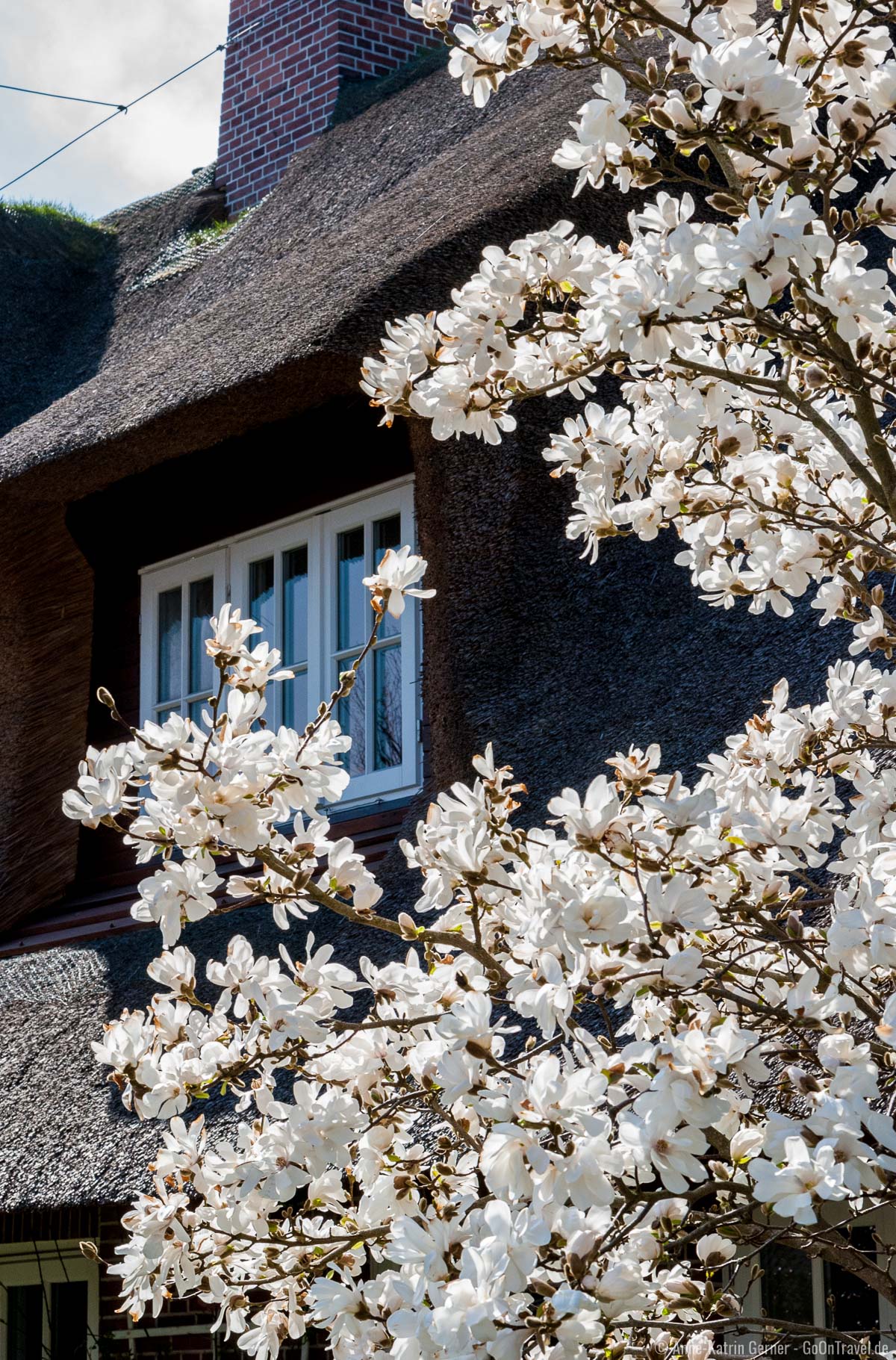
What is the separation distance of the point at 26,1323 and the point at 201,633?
2.46m

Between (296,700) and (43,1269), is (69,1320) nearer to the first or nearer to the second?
(43,1269)

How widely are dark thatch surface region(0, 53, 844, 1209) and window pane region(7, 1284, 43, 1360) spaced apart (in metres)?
1.35

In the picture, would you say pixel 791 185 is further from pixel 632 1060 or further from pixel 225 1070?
pixel 225 1070

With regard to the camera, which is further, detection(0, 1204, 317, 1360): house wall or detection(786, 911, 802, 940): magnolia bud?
detection(0, 1204, 317, 1360): house wall

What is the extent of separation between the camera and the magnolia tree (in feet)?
5.58

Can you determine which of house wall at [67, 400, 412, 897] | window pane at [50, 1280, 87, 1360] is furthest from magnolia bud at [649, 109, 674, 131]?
window pane at [50, 1280, 87, 1360]

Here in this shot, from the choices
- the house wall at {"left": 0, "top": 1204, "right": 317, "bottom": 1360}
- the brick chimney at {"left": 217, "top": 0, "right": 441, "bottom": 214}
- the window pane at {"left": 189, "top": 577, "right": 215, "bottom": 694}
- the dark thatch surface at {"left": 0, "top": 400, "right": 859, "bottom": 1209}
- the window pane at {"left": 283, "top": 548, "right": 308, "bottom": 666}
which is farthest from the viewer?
the brick chimney at {"left": 217, "top": 0, "right": 441, "bottom": 214}

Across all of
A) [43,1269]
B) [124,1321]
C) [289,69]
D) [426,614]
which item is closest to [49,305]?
[289,69]

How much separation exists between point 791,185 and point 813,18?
0.21 meters

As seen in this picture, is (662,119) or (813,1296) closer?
(662,119)

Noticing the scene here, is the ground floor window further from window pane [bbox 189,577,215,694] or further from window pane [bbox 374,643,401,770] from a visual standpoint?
window pane [bbox 189,577,215,694]

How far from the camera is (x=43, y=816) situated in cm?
569

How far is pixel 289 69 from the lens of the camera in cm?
846

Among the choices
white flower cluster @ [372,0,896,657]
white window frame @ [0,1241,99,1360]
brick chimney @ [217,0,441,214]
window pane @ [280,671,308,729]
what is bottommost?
white window frame @ [0,1241,99,1360]
